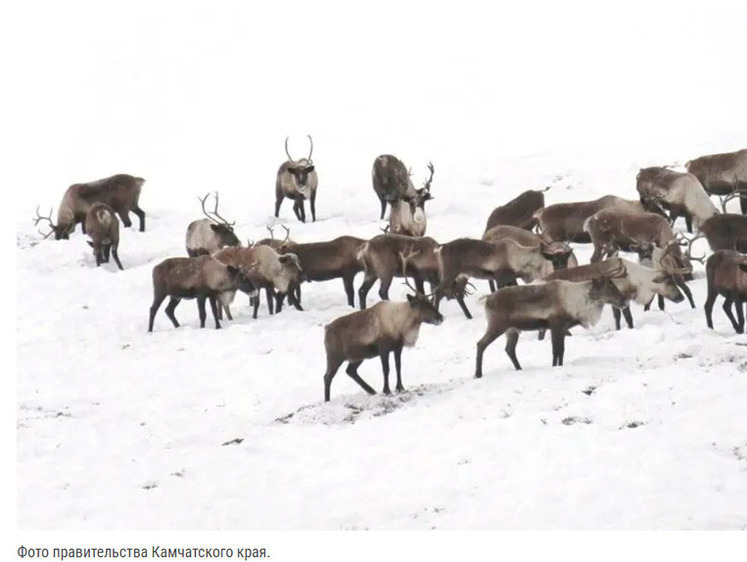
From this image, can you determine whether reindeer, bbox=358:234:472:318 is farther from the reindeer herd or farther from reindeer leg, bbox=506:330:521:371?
reindeer leg, bbox=506:330:521:371

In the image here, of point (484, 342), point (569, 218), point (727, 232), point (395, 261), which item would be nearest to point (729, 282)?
point (727, 232)

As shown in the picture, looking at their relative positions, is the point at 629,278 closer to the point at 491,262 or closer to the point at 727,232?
the point at 491,262

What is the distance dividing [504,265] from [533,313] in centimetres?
338

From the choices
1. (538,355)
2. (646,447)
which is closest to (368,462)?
(646,447)

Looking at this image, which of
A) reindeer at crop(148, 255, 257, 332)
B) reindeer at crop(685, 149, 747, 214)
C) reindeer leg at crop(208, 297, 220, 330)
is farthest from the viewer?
reindeer at crop(685, 149, 747, 214)

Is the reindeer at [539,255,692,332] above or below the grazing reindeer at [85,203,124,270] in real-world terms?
below

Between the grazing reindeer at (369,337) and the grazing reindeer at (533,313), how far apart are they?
36.2 inches

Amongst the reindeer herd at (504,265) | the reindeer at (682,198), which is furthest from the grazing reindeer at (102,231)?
the reindeer at (682,198)

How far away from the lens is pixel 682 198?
20750 mm

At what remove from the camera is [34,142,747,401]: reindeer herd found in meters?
14.6

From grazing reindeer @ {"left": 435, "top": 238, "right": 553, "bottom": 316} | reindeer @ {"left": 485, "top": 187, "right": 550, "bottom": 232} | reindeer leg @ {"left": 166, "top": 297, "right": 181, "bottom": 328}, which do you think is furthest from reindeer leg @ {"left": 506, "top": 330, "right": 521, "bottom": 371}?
reindeer @ {"left": 485, "top": 187, "right": 550, "bottom": 232}

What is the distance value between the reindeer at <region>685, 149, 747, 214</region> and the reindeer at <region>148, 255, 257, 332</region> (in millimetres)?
9035

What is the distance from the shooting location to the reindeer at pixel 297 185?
25345 millimetres

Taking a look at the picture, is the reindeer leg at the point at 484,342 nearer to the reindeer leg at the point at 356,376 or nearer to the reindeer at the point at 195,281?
the reindeer leg at the point at 356,376
